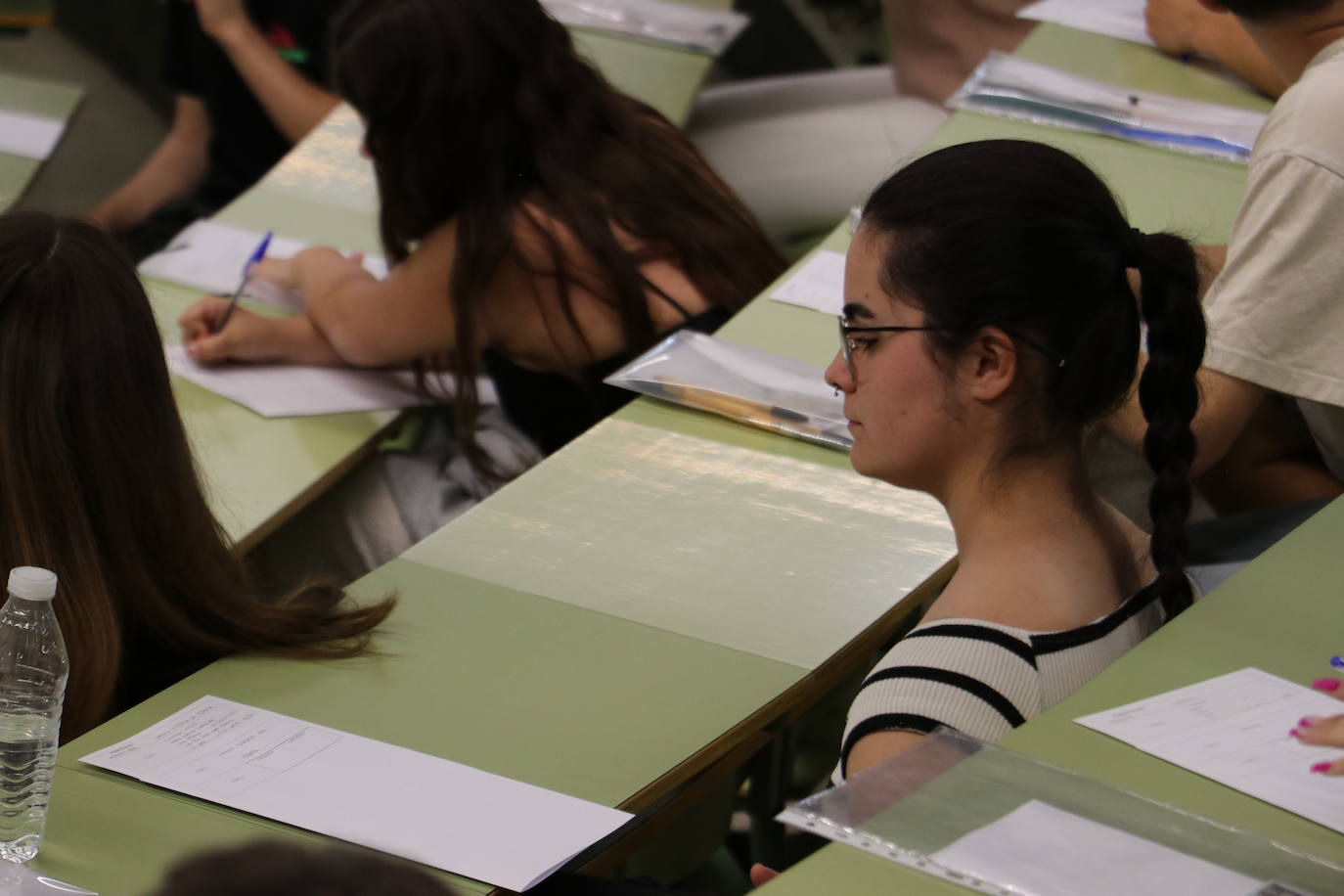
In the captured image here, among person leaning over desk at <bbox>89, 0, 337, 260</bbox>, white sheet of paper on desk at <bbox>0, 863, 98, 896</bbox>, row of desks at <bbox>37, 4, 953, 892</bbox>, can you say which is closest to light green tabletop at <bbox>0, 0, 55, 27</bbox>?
person leaning over desk at <bbox>89, 0, 337, 260</bbox>

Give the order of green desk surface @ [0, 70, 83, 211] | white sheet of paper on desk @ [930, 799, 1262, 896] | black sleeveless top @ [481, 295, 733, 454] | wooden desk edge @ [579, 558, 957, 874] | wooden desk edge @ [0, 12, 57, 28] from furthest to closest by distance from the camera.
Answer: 1. wooden desk edge @ [0, 12, 57, 28]
2. green desk surface @ [0, 70, 83, 211]
3. black sleeveless top @ [481, 295, 733, 454]
4. wooden desk edge @ [579, 558, 957, 874]
5. white sheet of paper on desk @ [930, 799, 1262, 896]

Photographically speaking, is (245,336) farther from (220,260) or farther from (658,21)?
(658,21)

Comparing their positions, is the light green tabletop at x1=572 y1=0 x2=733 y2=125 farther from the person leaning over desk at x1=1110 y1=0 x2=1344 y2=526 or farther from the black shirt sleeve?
the person leaning over desk at x1=1110 y1=0 x2=1344 y2=526

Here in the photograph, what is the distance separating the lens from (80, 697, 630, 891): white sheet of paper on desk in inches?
51.9

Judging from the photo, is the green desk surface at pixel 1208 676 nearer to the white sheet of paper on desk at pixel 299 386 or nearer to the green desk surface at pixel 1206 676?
the green desk surface at pixel 1206 676

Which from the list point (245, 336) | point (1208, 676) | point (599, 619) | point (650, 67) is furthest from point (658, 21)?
point (1208, 676)

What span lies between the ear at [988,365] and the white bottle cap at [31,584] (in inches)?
29.7

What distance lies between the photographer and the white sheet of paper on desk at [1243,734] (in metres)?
1.26

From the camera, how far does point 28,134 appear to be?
3.16 meters

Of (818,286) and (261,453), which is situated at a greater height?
(818,286)

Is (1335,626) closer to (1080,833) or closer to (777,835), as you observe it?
(1080,833)

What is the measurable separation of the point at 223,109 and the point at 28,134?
24.3 inches

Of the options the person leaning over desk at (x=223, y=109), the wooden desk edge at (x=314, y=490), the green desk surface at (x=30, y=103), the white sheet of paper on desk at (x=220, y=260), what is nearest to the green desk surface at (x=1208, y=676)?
the wooden desk edge at (x=314, y=490)

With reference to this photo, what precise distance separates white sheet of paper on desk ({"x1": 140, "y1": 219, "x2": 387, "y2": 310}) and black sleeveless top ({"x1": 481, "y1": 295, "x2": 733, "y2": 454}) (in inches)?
11.9
